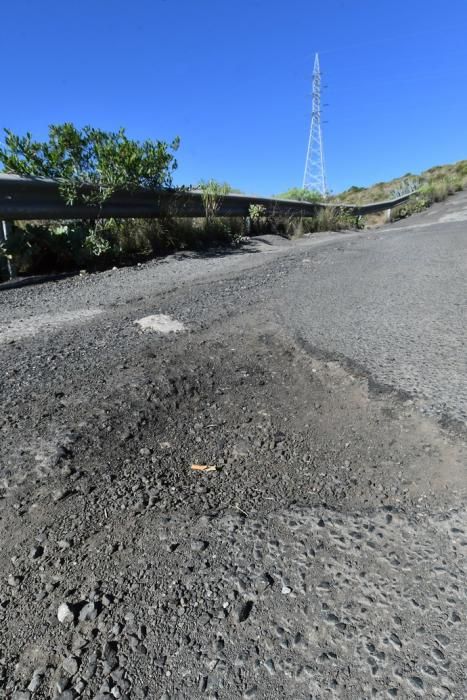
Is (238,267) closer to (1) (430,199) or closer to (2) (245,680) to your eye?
(2) (245,680)

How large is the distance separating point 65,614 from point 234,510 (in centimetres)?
62

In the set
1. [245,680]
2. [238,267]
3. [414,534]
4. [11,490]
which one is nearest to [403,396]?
[414,534]

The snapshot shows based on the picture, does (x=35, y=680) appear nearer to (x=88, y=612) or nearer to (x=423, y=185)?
(x=88, y=612)

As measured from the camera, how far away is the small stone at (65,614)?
1226mm

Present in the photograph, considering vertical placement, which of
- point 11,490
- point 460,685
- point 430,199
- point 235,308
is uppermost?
point 430,199

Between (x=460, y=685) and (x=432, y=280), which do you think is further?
(x=432, y=280)

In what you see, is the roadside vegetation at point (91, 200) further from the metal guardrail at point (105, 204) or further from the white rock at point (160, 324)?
the white rock at point (160, 324)

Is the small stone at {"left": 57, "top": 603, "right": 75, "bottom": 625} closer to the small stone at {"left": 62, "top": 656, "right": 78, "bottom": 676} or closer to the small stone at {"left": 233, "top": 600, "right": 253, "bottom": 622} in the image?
the small stone at {"left": 62, "top": 656, "right": 78, "bottom": 676}

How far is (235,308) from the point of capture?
12.8ft

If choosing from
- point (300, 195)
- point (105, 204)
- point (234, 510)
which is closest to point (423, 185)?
point (300, 195)

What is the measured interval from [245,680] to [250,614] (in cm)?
18

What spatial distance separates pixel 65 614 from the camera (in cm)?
125

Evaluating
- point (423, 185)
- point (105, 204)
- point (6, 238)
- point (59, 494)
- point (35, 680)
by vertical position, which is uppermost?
point (423, 185)

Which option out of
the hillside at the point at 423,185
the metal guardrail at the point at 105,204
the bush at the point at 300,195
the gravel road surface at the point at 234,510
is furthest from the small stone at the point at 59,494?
the hillside at the point at 423,185
